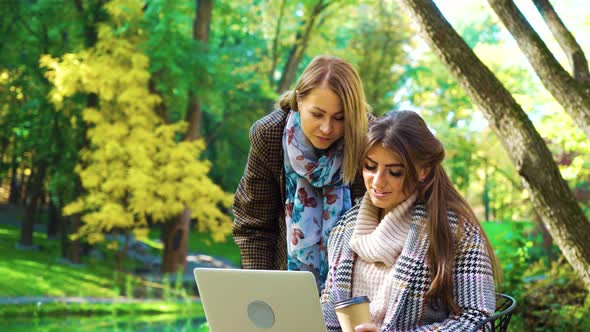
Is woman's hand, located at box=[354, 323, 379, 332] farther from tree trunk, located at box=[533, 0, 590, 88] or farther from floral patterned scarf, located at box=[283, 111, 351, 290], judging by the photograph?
tree trunk, located at box=[533, 0, 590, 88]

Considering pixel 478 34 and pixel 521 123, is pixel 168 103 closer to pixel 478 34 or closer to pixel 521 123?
pixel 478 34

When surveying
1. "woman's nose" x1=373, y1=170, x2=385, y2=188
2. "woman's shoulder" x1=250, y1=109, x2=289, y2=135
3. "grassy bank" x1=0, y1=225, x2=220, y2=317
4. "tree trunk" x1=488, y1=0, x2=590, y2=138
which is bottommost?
"grassy bank" x1=0, y1=225, x2=220, y2=317

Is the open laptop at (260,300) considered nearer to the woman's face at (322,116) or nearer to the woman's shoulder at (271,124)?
the woman's face at (322,116)

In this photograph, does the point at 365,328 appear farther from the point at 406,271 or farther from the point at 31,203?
the point at 31,203

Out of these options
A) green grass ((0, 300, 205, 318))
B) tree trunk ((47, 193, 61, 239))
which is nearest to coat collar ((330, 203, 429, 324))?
green grass ((0, 300, 205, 318))

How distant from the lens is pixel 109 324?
8.76m

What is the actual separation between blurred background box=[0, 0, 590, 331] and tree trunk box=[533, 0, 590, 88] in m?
4.75

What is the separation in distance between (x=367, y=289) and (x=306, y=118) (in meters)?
0.50

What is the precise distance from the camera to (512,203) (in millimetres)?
10234

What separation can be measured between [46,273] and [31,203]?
815mm

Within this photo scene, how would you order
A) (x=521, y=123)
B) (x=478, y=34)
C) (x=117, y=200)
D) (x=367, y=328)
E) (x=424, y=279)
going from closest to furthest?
(x=367, y=328) → (x=424, y=279) → (x=521, y=123) → (x=117, y=200) → (x=478, y=34)

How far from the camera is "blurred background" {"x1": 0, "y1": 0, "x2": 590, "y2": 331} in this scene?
8766mm

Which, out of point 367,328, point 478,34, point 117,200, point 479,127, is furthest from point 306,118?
point 478,34

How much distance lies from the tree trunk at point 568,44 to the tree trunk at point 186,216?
20.8 ft
